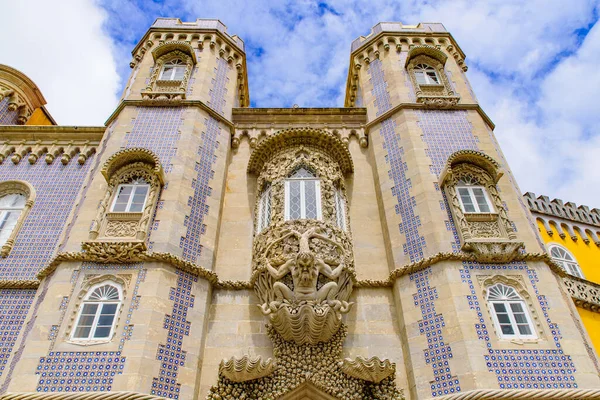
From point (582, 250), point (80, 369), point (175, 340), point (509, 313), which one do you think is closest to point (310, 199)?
point (175, 340)

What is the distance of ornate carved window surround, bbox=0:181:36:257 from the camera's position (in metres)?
11.3

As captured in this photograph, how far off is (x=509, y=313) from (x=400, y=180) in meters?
4.28

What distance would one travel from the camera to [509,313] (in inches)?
358

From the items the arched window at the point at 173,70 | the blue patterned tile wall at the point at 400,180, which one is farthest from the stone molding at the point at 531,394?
the arched window at the point at 173,70

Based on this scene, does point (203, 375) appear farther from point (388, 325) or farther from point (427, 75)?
point (427, 75)

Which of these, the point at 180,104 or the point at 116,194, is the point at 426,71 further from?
the point at 116,194

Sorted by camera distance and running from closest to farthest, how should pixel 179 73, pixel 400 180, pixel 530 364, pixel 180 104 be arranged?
pixel 530 364, pixel 400 180, pixel 180 104, pixel 179 73

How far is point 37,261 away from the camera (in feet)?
36.1

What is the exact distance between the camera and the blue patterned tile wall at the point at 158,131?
1200 centimetres

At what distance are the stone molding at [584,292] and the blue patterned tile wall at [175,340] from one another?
36.4 ft

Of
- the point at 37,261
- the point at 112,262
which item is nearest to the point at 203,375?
the point at 112,262

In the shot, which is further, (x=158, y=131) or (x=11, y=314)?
(x=158, y=131)

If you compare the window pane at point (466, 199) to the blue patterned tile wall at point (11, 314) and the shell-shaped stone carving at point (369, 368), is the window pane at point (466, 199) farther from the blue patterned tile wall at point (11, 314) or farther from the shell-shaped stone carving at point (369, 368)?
the blue patterned tile wall at point (11, 314)

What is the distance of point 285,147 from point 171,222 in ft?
13.4
